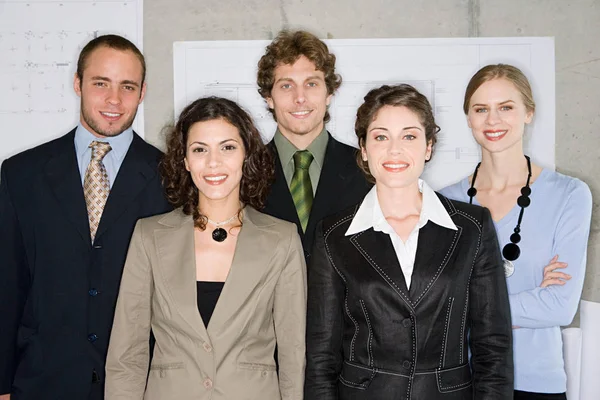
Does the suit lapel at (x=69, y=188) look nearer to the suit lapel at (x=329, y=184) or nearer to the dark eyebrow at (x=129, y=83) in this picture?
the dark eyebrow at (x=129, y=83)

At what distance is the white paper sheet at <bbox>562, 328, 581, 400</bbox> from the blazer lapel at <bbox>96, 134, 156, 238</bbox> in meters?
2.15

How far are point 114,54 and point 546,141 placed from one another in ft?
7.30

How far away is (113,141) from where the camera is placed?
285cm

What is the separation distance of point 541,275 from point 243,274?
1.30m

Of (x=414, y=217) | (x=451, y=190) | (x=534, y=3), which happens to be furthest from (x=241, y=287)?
(x=534, y=3)

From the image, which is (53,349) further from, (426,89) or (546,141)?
(546,141)

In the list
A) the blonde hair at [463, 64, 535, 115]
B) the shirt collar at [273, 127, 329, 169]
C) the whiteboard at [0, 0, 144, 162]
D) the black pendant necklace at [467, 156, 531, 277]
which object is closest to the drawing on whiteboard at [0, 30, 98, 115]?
the whiteboard at [0, 0, 144, 162]

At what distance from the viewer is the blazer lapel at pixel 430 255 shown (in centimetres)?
206

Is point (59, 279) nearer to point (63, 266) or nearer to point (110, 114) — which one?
point (63, 266)

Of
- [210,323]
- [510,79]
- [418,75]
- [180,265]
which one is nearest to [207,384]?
[210,323]

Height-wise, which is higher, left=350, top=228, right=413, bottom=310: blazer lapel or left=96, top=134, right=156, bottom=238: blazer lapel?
left=96, top=134, right=156, bottom=238: blazer lapel

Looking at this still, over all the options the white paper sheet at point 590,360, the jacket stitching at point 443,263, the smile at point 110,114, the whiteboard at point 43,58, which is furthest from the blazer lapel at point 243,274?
the white paper sheet at point 590,360

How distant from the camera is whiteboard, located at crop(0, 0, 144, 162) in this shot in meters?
3.37

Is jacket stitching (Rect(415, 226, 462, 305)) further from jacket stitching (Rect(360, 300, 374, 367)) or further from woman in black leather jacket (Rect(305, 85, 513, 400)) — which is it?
jacket stitching (Rect(360, 300, 374, 367))
